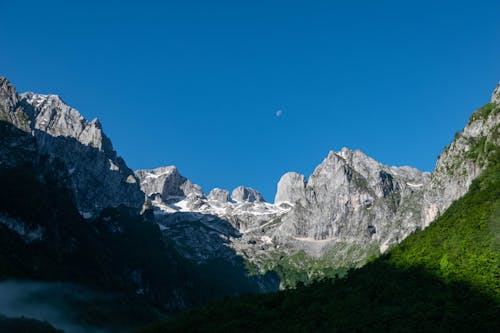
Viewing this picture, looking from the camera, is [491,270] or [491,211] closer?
[491,270]

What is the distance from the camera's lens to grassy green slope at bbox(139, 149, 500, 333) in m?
68.4

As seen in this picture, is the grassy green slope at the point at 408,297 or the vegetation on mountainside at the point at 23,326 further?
the vegetation on mountainside at the point at 23,326

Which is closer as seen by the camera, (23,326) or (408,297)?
(408,297)

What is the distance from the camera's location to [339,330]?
234 ft

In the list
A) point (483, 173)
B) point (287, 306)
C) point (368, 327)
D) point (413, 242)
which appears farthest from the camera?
point (483, 173)

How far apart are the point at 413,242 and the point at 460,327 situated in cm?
5651

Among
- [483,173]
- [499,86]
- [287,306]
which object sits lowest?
[287,306]

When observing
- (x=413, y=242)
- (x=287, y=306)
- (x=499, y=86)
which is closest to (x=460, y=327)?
(x=287, y=306)

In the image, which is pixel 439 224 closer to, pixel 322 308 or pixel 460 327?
pixel 322 308

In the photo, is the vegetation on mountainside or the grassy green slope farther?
the vegetation on mountainside

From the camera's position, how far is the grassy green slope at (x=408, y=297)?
224 ft

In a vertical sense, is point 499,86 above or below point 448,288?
above

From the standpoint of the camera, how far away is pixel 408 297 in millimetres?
78000

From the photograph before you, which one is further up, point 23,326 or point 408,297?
point 23,326
